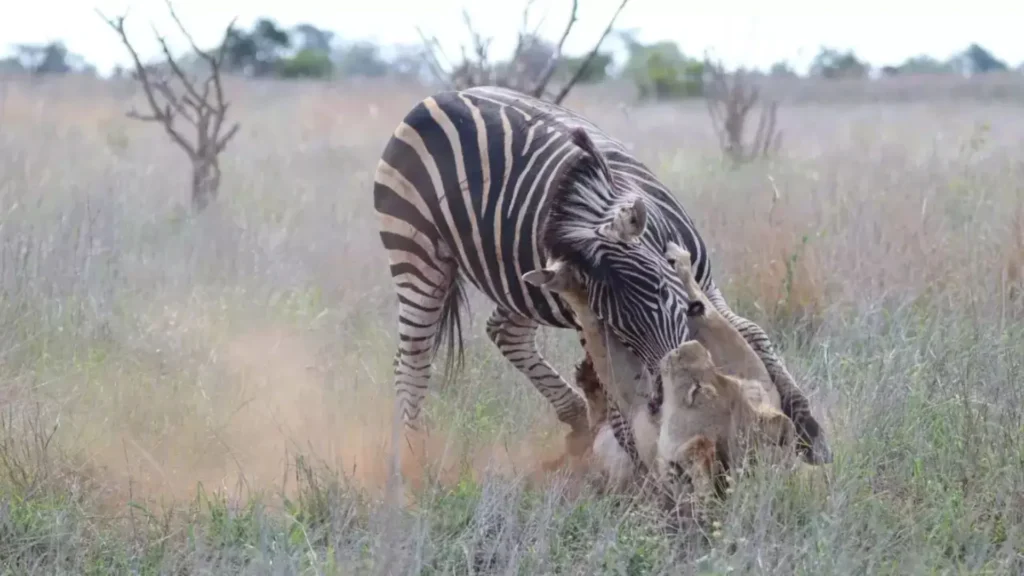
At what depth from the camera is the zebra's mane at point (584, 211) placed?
3.58 m

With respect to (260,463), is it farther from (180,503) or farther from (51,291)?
(51,291)

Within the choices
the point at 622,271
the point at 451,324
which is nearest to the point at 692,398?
the point at 622,271

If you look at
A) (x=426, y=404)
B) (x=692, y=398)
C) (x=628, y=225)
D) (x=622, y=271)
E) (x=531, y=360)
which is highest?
(x=628, y=225)

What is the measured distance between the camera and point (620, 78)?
39.3m

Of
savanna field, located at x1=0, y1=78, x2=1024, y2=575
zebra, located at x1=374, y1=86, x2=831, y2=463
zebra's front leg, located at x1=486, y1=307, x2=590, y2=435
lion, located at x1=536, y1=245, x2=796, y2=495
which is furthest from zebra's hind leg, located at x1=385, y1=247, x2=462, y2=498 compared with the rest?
lion, located at x1=536, y1=245, x2=796, y2=495

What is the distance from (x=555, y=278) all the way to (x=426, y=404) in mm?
1835

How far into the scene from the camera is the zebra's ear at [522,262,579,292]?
361 centimetres

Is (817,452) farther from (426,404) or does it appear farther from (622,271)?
(426,404)

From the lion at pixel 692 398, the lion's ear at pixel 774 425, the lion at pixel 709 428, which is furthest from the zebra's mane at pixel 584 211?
the lion's ear at pixel 774 425

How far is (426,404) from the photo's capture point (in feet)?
17.2

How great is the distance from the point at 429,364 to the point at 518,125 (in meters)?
1.29

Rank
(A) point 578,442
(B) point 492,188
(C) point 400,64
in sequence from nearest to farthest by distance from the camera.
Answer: (B) point 492,188 → (A) point 578,442 → (C) point 400,64

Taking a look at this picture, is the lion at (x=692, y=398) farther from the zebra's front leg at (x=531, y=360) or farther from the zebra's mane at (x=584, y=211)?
the zebra's front leg at (x=531, y=360)

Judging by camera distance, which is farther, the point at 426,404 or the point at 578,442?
the point at 426,404
